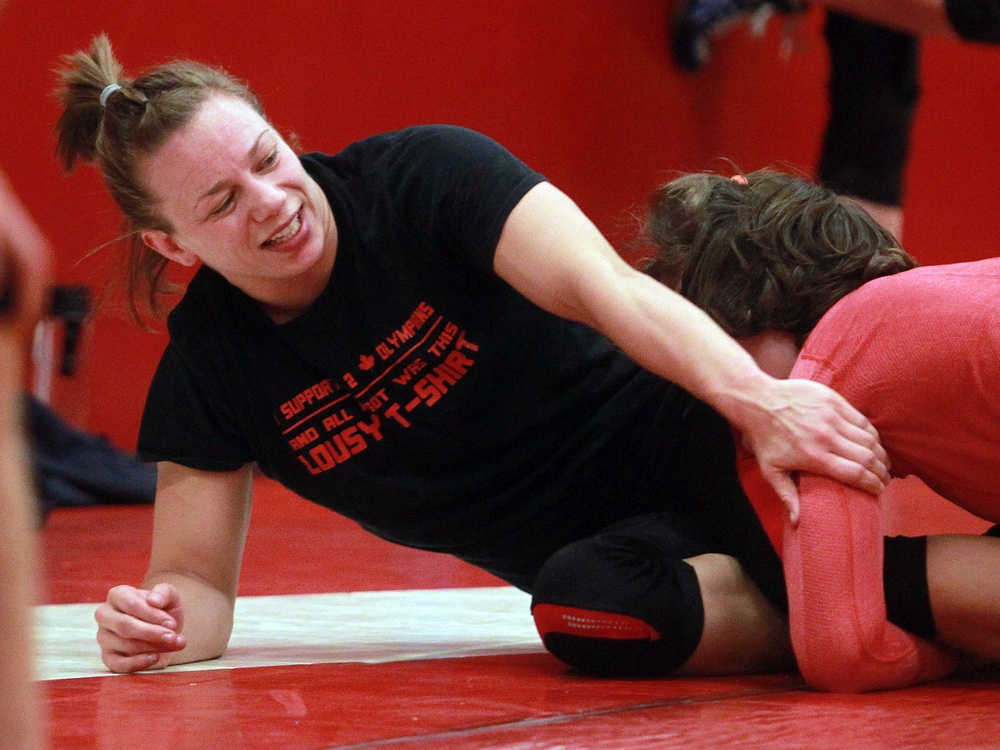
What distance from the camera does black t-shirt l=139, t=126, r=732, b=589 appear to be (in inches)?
54.9

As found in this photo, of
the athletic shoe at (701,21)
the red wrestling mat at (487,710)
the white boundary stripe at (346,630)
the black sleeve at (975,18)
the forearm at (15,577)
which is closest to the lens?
the forearm at (15,577)

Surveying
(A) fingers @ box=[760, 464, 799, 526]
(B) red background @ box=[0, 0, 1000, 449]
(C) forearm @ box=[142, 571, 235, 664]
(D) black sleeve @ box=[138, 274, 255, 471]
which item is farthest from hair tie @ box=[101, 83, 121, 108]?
(B) red background @ box=[0, 0, 1000, 449]

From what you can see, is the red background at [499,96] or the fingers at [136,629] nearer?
the fingers at [136,629]

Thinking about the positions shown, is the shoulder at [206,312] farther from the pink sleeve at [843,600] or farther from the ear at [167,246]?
the pink sleeve at [843,600]

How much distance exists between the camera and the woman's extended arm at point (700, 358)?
3.80 feet

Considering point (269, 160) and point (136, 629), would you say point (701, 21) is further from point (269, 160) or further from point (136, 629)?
point (136, 629)

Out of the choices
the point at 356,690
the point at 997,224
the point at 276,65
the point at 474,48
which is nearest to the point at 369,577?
the point at 356,690

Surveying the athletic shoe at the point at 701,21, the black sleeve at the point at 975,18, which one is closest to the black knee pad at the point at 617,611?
the black sleeve at the point at 975,18

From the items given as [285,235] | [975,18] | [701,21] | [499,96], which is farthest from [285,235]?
[701,21]

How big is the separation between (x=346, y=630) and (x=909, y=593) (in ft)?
2.35

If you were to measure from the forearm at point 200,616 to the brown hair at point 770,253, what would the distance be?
2.00ft

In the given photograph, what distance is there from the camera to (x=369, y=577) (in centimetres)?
213

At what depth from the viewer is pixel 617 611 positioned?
122cm

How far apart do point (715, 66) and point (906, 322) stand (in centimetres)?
379
